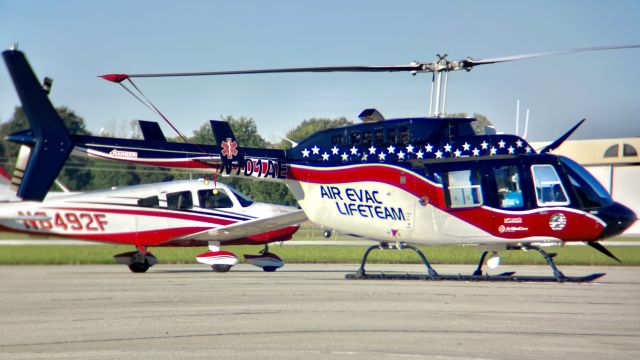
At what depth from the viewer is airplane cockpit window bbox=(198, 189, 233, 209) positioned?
67.0ft

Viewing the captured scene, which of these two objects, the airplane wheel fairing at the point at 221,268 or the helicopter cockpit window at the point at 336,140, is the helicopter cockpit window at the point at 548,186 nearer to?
the helicopter cockpit window at the point at 336,140

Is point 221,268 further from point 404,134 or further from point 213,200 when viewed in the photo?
point 404,134

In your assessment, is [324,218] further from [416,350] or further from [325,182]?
[416,350]

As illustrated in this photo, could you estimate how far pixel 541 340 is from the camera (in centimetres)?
841

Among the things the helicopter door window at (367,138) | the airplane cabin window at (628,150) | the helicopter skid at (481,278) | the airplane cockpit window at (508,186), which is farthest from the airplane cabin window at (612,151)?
the helicopter door window at (367,138)

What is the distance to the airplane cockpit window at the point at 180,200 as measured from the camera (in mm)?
20297

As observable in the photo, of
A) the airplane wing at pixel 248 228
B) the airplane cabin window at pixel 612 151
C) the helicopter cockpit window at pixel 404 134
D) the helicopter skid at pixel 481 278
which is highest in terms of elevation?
the airplane cabin window at pixel 612 151

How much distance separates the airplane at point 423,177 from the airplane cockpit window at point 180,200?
2.98 metres

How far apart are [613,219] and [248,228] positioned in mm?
9221

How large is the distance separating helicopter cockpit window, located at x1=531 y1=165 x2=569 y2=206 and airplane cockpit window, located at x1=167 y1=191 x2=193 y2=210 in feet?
30.5

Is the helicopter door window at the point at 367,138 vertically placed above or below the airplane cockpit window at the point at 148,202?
above

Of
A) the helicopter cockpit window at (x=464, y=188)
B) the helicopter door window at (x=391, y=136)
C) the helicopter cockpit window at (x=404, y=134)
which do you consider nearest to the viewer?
the helicopter cockpit window at (x=464, y=188)

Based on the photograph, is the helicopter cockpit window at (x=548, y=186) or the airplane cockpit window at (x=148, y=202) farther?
the airplane cockpit window at (x=148, y=202)

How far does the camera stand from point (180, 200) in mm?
20359
